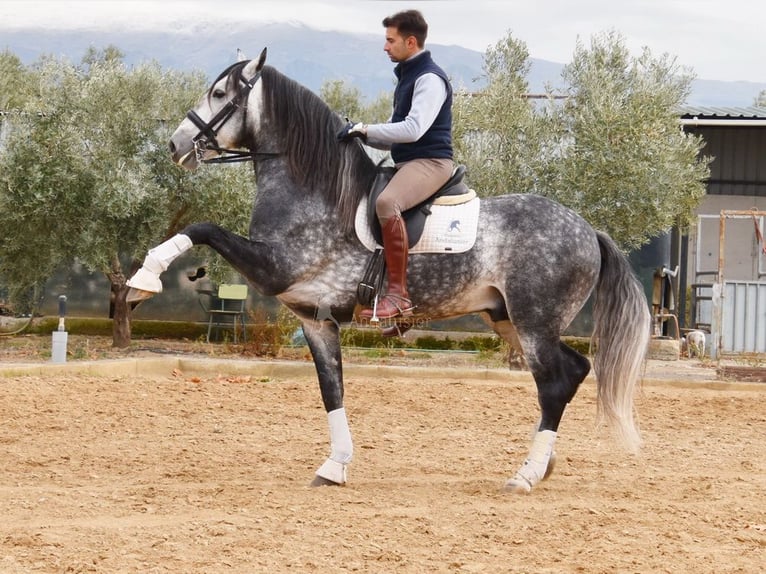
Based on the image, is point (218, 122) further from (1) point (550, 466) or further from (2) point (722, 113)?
(2) point (722, 113)

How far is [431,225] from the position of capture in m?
6.46

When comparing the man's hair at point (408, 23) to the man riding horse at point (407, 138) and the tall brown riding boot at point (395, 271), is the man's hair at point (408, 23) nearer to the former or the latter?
the man riding horse at point (407, 138)

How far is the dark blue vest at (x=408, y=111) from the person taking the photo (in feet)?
21.2

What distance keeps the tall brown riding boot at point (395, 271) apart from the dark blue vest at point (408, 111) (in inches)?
19.9

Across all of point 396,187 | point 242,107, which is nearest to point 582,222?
point 396,187

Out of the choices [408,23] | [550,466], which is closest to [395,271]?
[408,23]

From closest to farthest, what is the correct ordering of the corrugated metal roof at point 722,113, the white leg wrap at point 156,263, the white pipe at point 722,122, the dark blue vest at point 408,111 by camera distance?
the white leg wrap at point 156,263 → the dark blue vest at point 408,111 → the white pipe at point 722,122 → the corrugated metal roof at point 722,113

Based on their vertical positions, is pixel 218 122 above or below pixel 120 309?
above

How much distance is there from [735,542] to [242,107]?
375cm

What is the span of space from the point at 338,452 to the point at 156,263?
5.44ft

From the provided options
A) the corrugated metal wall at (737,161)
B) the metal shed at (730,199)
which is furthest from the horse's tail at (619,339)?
the corrugated metal wall at (737,161)

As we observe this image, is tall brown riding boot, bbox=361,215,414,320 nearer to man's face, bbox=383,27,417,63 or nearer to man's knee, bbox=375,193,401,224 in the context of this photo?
man's knee, bbox=375,193,401,224

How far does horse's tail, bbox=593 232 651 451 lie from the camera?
6867 millimetres

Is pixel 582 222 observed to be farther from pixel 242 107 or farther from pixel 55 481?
pixel 55 481
